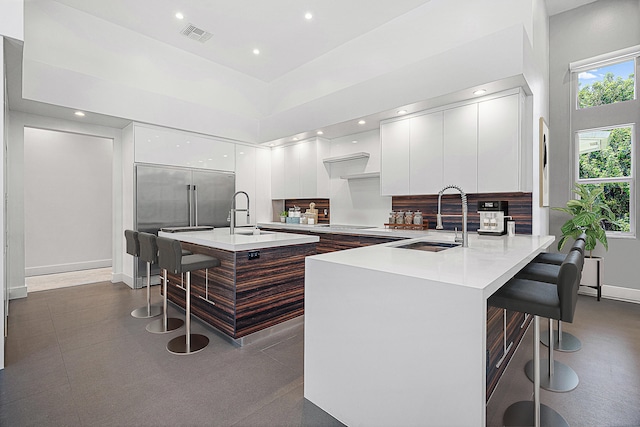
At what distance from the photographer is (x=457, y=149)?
11.6 feet

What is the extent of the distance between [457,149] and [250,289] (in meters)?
2.75

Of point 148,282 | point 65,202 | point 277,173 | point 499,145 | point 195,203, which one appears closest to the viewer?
point 499,145

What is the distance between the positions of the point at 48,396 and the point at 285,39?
4.61 metres

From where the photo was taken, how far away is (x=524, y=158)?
10.4 feet

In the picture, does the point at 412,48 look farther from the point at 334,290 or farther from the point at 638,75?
the point at 334,290

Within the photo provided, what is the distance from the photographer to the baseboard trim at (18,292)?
3.96 meters

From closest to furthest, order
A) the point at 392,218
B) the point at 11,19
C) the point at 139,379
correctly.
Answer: the point at 139,379, the point at 11,19, the point at 392,218

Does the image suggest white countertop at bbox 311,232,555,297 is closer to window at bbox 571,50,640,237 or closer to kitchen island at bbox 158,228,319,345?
kitchen island at bbox 158,228,319,345

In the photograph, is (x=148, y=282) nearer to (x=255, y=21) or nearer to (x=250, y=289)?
(x=250, y=289)

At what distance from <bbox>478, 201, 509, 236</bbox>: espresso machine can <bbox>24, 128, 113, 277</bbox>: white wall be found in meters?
6.72

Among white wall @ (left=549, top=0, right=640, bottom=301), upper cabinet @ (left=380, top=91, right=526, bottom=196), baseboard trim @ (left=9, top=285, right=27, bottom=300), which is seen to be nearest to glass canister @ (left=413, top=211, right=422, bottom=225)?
upper cabinet @ (left=380, top=91, right=526, bottom=196)

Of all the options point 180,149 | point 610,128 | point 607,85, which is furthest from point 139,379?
point 607,85

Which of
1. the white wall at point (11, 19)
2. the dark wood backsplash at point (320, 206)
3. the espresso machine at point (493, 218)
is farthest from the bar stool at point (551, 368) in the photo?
the white wall at point (11, 19)

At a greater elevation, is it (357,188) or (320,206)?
(357,188)
